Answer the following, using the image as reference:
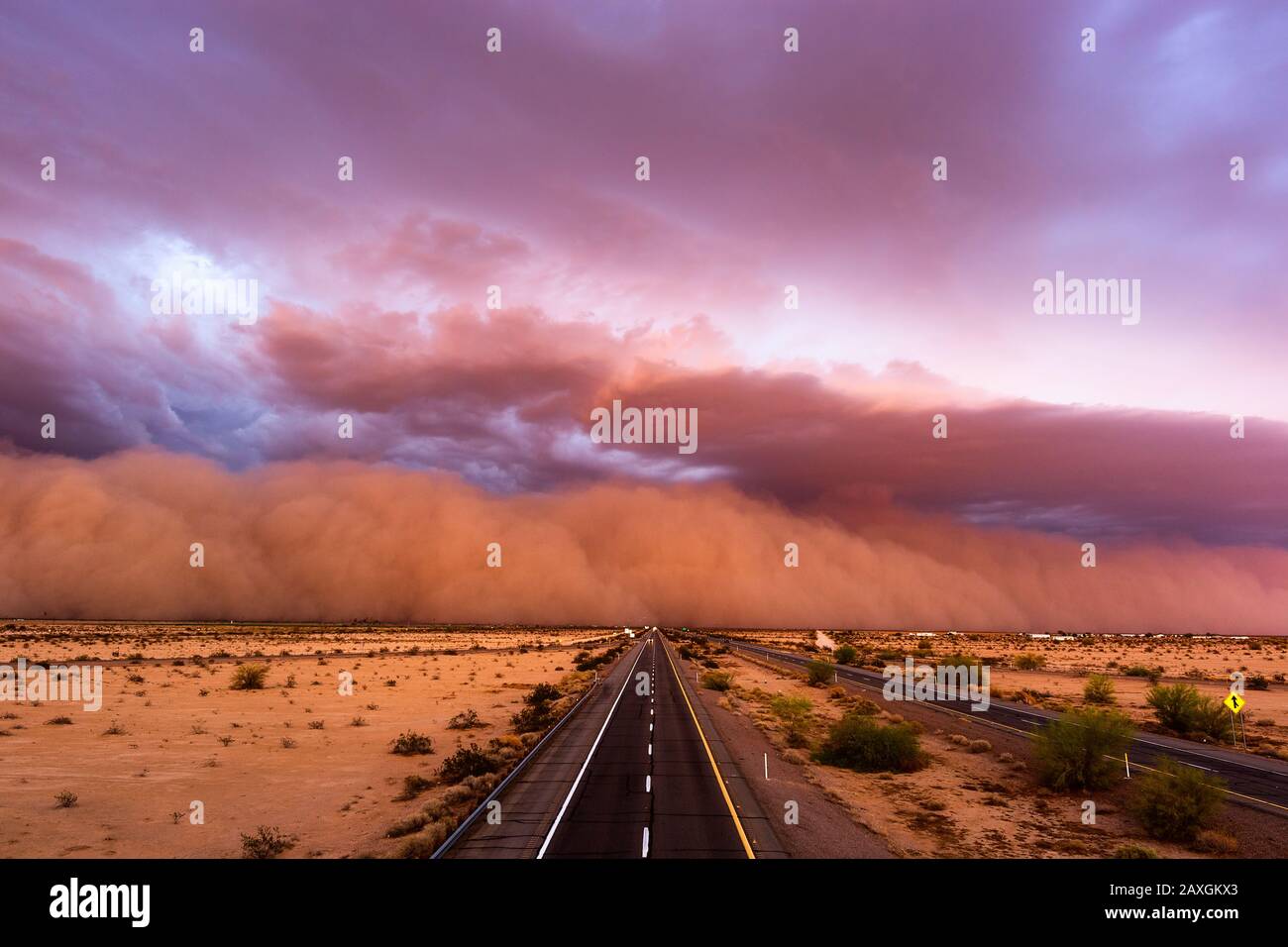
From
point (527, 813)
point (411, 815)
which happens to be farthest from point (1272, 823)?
point (411, 815)

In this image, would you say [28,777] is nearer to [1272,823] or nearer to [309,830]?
[309,830]

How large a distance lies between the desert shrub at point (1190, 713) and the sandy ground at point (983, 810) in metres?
10.8

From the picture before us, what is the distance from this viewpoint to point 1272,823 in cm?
1725

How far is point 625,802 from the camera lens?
1689 cm

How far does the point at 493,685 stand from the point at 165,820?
34469mm

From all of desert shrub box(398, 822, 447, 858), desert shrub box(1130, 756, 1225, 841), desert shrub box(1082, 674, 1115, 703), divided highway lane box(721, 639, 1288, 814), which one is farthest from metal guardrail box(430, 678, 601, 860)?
desert shrub box(1082, 674, 1115, 703)

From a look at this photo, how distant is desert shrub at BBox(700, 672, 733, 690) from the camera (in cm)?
4925

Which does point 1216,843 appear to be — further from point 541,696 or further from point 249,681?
point 249,681

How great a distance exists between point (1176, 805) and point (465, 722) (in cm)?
2774

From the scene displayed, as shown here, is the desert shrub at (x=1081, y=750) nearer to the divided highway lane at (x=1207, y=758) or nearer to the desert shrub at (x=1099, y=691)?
the divided highway lane at (x=1207, y=758)

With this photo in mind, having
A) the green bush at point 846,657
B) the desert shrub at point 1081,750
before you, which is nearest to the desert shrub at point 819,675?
the green bush at point 846,657

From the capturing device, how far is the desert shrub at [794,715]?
95.4 feet

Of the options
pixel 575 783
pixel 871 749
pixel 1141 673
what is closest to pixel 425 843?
pixel 575 783
